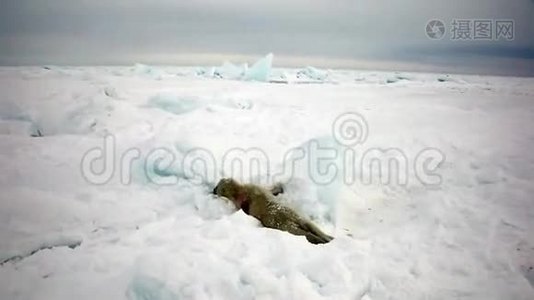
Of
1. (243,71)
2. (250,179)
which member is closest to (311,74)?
(243,71)

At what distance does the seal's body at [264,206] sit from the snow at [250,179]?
42 millimetres

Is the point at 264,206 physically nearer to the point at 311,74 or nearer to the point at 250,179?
the point at 250,179

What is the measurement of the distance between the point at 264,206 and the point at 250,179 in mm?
114

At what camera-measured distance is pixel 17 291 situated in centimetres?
134

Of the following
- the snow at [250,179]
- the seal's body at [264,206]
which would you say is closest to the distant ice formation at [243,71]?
the snow at [250,179]

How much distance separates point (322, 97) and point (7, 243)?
114cm

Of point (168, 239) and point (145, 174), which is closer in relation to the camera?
point (168, 239)

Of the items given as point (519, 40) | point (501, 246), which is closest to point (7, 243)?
point (501, 246)

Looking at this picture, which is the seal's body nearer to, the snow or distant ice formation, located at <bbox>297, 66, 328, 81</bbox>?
the snow

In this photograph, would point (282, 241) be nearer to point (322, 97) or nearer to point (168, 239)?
point (168, 239)

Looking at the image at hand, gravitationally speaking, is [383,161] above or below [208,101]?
below

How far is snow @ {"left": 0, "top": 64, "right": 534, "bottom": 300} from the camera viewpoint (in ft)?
4.62

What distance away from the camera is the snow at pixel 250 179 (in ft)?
4.62

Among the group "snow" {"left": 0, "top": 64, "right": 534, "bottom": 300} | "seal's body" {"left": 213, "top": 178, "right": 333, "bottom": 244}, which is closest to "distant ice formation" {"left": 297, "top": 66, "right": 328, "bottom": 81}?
"snow" {"left": 0, "top": 64, "right": 534, "bottom": 300}
